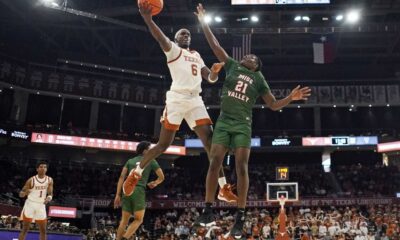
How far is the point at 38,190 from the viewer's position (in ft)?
34.1

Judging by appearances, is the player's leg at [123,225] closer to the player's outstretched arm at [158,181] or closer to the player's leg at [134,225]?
the player's leg at [134,225]


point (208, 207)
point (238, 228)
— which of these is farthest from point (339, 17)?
point (238, 228)

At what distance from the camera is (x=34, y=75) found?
35.7 m

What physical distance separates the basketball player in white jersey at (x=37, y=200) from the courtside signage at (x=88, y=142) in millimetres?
24138

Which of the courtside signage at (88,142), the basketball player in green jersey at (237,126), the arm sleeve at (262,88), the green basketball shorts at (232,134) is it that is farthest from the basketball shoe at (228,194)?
the courtside signage at (88,142)

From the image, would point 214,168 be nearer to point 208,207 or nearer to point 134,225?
point 208,207

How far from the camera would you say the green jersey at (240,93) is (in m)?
6.61

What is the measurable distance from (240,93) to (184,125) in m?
33.6

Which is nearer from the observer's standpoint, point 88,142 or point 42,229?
point 42,229

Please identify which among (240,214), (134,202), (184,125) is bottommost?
(240,214)

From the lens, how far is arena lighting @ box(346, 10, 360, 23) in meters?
28.8

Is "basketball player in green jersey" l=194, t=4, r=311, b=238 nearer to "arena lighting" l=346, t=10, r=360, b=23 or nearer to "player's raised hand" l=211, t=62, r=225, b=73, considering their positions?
"player's raised hand" l=211, t=62, r=225, b=73

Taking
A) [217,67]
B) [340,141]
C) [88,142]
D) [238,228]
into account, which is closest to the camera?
[238,228]

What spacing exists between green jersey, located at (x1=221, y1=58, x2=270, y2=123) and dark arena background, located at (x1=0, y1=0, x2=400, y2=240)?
1937cm
